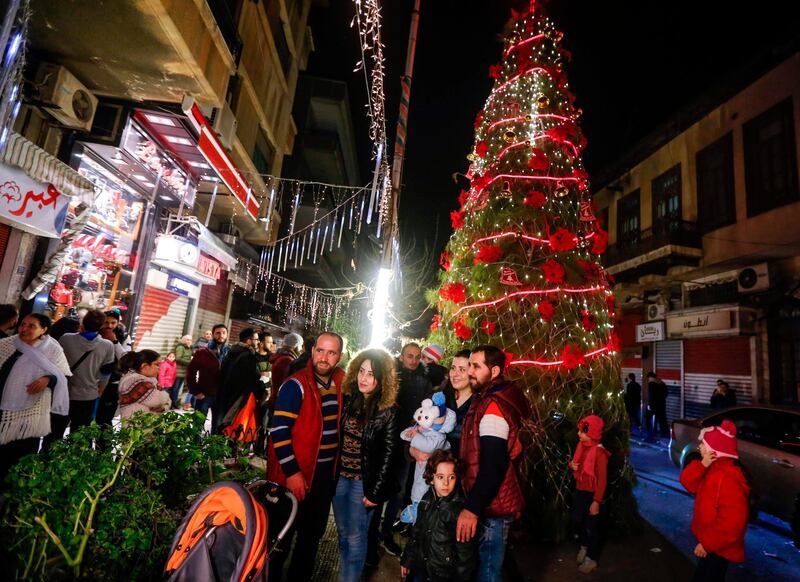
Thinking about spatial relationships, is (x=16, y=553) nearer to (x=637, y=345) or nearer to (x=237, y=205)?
(x=237, y=205)

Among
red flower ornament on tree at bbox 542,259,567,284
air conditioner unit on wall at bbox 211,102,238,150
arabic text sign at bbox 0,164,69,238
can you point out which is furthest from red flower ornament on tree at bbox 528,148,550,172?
air conditioner unit on wall at bbox 211,102,238,150

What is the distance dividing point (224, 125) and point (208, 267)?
4.09 m

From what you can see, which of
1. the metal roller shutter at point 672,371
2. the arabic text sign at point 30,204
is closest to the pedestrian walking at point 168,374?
the arabic text sign at point 30,204

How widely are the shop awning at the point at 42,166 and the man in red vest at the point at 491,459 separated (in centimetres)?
590

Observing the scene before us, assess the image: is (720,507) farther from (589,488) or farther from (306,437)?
(306,437)

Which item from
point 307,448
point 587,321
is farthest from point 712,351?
point 307,448

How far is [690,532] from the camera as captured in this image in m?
5.27

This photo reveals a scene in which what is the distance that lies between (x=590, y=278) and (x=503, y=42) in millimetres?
4259

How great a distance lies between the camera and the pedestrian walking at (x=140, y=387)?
399 centimetres

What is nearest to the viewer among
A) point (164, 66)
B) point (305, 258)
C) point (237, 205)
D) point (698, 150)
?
point (164, 66)

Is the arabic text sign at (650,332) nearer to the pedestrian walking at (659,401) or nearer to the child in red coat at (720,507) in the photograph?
the pedestrian walking at (659,401)

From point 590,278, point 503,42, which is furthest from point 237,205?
point 590,278

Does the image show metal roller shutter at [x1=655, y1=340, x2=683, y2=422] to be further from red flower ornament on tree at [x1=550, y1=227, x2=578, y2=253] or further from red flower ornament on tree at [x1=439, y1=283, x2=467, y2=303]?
red flower ornament on tree at [x1=439, y1=283, x2=467, y2=303]

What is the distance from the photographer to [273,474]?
304 centimetres
